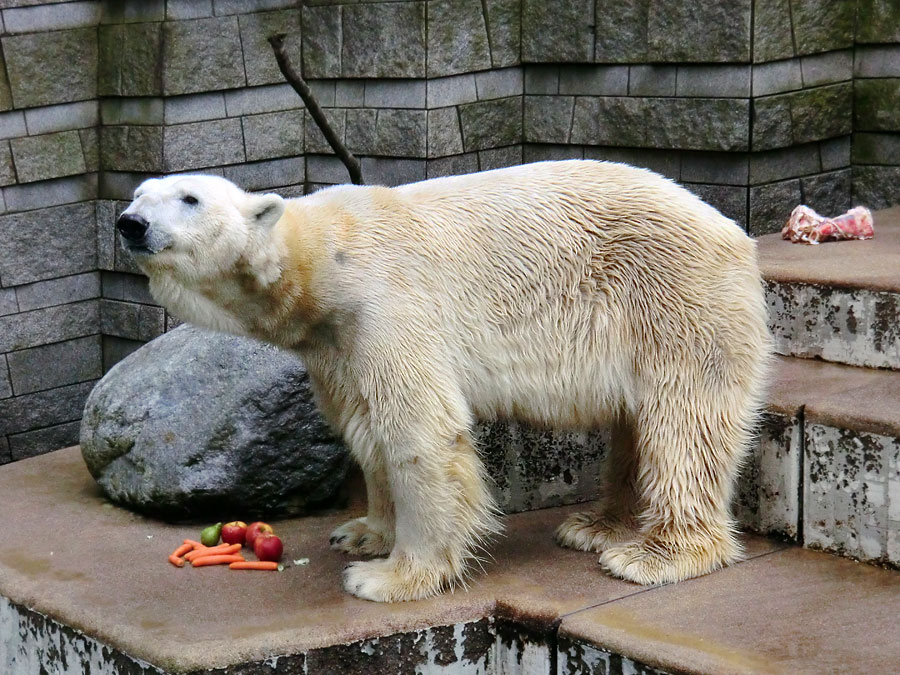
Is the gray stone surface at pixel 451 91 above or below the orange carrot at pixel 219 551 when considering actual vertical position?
above

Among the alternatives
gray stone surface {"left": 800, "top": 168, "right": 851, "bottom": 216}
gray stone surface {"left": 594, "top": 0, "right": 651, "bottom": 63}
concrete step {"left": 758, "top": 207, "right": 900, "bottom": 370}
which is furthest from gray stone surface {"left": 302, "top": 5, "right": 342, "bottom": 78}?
concrete step {"left": 758, "top": 207, "right": 900, "bottom": 370}

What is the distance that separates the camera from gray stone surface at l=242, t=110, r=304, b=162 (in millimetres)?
6246

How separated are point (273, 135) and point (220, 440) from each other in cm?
215

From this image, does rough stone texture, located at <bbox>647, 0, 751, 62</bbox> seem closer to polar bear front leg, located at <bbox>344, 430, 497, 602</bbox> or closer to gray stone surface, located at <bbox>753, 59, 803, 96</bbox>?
gray stone surface, located at <bbox>753, 59, 803, 96</bbox>

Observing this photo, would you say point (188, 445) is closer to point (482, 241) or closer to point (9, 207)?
point (482, 241)

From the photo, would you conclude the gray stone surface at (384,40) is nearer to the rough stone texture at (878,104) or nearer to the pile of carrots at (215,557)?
the rough stone texture at (878,104)

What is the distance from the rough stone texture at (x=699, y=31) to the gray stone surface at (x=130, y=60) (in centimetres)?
228

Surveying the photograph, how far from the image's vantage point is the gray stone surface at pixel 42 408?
613 cm

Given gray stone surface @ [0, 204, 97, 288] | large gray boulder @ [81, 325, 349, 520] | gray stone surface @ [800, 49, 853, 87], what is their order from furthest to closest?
1. gray stone surface @ [0, 204, 97, 288]
2. gray stone surface @ [800, 49, 853, 87]
3. large gray boulder @ [81, 325, 349, 520]

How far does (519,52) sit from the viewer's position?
20.6ft

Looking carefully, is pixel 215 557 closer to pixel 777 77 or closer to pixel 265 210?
pixel 265 210

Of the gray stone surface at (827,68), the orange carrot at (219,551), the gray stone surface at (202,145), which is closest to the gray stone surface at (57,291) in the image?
the gray stone surface at (202,145)

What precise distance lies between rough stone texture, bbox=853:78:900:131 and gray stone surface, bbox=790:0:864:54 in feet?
0.73

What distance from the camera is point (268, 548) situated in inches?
164
